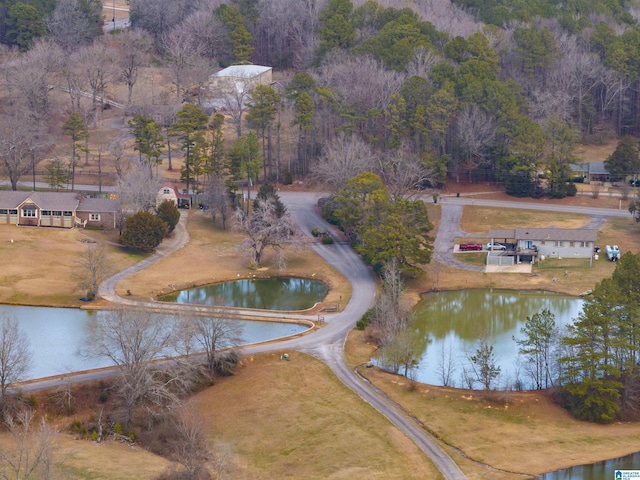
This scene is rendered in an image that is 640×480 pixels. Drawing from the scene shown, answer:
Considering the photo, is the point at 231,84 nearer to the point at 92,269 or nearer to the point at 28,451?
the point at 92,269

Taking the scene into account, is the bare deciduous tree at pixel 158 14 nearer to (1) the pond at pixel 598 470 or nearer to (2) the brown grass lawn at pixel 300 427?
(2) the brown grass lawn at pixel 300 427

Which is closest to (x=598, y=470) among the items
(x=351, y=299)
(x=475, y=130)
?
(x=351, y=299)

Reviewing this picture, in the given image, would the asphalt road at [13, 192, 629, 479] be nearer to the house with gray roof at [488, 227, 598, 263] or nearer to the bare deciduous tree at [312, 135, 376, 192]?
the bare deciduous tree at [312, 135, 376, 192]

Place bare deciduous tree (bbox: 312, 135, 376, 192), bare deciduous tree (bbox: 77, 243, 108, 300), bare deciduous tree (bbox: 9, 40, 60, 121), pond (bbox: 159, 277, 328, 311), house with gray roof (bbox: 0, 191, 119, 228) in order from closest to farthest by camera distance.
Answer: bare deciduous tree (bbox: 77, 243, 108, 300) < pond (bbox: 159, 277, 328, 311) < house with gray roof (bbox: 0, 191, 119, 228) < bare deciduous tree (bbox: 312, 135, 376, 192) < bare deciduous tree (bbox: 9, 40, 60, 121)

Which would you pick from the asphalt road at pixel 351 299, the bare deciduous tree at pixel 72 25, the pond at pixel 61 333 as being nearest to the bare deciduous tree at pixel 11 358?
the asphalt road at pixel 351 299

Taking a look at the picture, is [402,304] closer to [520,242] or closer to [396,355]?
[396,355]

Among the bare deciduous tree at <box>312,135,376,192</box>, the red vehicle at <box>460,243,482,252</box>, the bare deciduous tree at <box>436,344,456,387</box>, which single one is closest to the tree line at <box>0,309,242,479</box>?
the bare deciduous tree at <box>436,344,456,387</box>
